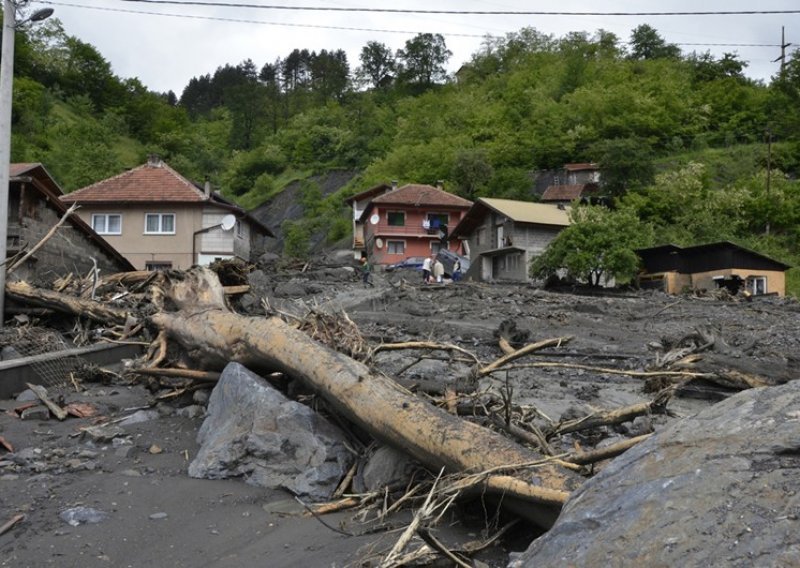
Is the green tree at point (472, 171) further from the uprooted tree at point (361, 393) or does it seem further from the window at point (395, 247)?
the uprooted tree at point (361, 393)

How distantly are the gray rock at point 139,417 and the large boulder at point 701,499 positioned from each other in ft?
17.8

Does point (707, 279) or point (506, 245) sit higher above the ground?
point (506, 245)

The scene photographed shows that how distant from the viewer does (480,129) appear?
75.8 m

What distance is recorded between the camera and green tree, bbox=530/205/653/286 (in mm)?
30250

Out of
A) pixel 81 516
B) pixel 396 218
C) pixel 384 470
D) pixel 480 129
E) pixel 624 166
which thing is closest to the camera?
pixel 81 516

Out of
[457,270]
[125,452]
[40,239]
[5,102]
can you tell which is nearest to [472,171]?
[457,270]

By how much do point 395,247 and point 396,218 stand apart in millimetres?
2143

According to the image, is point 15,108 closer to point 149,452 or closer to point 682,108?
point 682,108

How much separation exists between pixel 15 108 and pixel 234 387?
76.3m

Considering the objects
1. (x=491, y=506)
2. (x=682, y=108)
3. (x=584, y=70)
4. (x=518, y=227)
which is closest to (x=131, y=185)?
(x=518, y=227)

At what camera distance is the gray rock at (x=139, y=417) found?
7.09 meters

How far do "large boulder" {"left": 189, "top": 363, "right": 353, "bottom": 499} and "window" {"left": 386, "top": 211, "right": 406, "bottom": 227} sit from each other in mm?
45401

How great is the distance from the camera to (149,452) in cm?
625

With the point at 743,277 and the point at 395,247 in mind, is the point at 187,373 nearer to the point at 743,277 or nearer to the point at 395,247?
the point at 743,277
